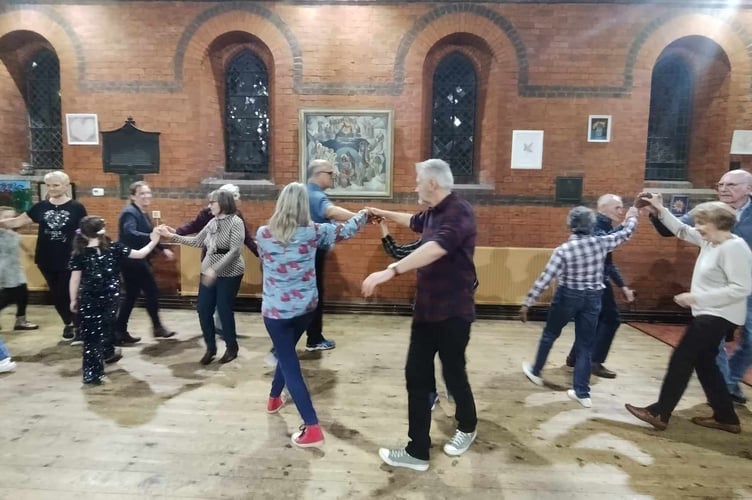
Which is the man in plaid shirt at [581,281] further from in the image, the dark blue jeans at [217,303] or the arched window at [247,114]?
the arched window at [247,114]

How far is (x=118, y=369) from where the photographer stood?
4.38 metres

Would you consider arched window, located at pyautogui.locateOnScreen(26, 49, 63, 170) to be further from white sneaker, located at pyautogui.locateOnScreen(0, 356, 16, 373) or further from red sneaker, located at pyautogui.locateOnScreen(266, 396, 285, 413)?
red sneaker, located at pyautogui.locateOnScreen(266, 396, 285, 413)

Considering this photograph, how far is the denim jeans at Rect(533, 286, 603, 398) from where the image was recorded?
3682 mm

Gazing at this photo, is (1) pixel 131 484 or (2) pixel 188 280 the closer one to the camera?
(1) pixel 131 484

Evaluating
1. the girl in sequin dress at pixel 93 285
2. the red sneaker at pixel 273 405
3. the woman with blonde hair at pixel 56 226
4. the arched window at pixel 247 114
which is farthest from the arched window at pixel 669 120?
the woman with blonde hair at pixel 56 226

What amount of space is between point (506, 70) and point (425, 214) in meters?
4.29

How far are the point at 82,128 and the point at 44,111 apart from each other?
1.20 meters

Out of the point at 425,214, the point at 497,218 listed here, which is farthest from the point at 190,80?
the point at 425,214

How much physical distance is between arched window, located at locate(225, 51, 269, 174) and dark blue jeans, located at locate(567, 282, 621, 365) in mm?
4981

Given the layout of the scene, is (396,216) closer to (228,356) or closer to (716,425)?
(228,356)

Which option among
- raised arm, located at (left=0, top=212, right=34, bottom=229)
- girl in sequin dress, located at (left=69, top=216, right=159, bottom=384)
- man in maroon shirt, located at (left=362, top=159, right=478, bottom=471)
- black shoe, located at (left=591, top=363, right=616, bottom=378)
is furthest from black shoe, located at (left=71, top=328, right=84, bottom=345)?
black shoe, located at (left=591, top=363, right=616, bottom=378)

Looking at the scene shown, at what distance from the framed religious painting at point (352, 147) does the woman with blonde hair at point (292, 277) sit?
3.55m

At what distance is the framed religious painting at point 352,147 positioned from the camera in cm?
644

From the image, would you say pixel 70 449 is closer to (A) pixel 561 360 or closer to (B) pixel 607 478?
(B) pixel 607 478
